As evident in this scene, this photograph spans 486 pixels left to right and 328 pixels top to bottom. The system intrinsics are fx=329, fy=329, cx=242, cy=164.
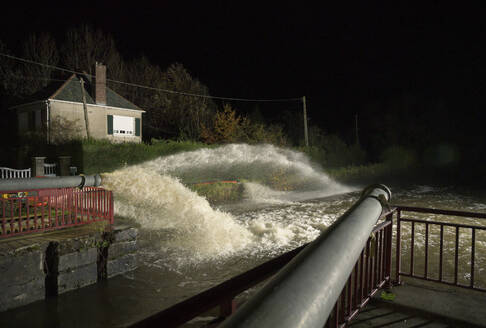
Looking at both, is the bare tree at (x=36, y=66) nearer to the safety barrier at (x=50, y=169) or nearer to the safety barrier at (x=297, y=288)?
the safety barrier at (x=50, y=169)

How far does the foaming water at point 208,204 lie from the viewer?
975 centimetres

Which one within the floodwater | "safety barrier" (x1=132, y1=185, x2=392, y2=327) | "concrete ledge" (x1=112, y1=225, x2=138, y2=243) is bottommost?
the floodwater

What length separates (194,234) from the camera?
10.4 m

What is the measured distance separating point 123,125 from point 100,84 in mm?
4315

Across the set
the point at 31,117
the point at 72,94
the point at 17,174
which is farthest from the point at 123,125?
the point at 17,174

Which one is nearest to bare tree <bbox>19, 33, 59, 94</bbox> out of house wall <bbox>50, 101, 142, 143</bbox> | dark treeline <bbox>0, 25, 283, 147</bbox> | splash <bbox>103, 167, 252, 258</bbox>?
dark treeline <bbox>0, 25, 283, 147</bbox>

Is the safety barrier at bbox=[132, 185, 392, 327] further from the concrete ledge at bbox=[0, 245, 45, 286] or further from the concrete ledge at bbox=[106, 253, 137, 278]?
the concrete ledge at bbox=[106, 253, 137, 278]

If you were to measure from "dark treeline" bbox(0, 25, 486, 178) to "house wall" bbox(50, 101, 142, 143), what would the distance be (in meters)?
7.27

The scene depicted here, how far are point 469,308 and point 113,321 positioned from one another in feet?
17.5

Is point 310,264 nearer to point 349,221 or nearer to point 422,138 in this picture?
point 349,221

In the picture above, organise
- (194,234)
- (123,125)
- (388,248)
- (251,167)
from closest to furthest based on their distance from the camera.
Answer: (388,248) < (194,234) < (251,167) < (123,125)

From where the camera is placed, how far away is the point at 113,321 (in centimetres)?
561

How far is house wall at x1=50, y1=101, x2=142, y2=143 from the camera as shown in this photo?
26.0m

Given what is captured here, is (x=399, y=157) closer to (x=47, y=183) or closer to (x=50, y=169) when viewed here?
(x=50, y=169)
